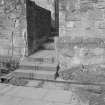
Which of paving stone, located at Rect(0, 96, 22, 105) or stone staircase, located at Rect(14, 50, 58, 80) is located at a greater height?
stone staircase, located at Rect(14, 50, 58, 80)

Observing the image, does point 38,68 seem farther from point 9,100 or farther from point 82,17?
point 82,17

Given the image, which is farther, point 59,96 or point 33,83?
point 33,83

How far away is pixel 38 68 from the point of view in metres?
4.30

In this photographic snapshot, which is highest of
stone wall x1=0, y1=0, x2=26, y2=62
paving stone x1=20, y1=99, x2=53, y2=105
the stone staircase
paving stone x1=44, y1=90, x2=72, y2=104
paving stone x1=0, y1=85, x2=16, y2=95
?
stone wall x1=0, y1=0, x2=26, y2=62

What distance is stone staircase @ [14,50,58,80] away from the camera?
4059 millimetres

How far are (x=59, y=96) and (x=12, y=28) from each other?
9.04ft

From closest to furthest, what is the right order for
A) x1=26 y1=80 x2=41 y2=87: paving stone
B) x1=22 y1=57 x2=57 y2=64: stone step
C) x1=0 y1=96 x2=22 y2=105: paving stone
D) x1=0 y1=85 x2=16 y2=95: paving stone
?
x1=0 y1=96 x2=22 y2=105: paving stone
x1=0 y1=85 x2=16 y2=95: paving stone
x1=26 y1=80 x2=41 y2=87: paving stone
x1=22 y1=57 x2=57 y2=64: stone step

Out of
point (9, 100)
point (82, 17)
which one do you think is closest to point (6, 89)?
point (9, 100)

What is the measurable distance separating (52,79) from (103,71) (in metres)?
1.42

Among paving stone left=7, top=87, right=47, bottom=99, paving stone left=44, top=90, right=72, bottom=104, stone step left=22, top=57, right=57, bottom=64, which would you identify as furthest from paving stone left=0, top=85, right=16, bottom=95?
stone step left=22, top=57, right=57, bottom=64

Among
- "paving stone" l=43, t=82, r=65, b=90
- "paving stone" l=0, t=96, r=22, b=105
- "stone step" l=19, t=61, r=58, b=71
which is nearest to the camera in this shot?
"paving stone" l=0, t=96, r=22, b=105

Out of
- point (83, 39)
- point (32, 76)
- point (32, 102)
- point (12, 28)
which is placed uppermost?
point (12, 28)

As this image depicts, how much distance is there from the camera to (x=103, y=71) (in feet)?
13.0

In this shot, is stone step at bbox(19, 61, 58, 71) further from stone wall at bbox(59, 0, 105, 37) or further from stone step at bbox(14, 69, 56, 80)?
stone wall at bbox(59, 0, 105, 37)
